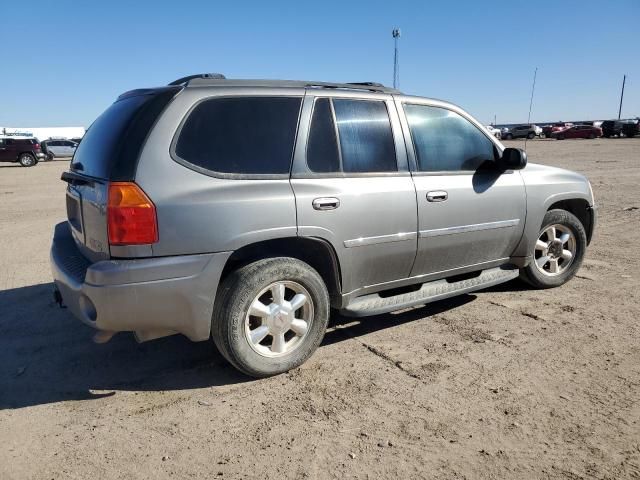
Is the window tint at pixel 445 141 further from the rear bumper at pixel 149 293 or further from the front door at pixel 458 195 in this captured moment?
the rear bumper at pixel 149 293

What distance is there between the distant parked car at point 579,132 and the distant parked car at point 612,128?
50cm

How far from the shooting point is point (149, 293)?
112 inches

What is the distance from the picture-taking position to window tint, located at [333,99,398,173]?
3564 millimetres

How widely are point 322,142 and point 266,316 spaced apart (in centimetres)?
125

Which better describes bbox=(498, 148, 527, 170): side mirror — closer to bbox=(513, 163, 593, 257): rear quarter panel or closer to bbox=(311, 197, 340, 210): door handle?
bbox=(513, 163, 593, 257): rear quarter panel

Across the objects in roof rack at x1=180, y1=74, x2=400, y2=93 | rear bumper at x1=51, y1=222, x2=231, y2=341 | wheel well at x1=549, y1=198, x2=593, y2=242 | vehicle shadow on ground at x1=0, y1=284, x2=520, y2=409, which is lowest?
vehicle shadow on ground at x1=0, y1=284, x2=520, y2=409

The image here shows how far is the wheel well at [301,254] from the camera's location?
10.6ft

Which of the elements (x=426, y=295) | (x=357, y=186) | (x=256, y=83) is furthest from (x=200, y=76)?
(x=426, y=295)

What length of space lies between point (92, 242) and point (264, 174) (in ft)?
3.71

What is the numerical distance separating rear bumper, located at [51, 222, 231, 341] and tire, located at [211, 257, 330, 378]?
0.11 meters

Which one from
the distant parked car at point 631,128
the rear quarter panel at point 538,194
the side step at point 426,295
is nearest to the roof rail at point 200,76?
the side step at point 426,295

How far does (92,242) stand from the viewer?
3.05m

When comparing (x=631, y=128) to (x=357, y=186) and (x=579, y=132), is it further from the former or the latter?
(x=357, y=186)

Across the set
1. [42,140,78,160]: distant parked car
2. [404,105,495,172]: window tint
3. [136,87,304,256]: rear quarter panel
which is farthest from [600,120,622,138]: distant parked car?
[136,87,304,256]: rear quarter panel
